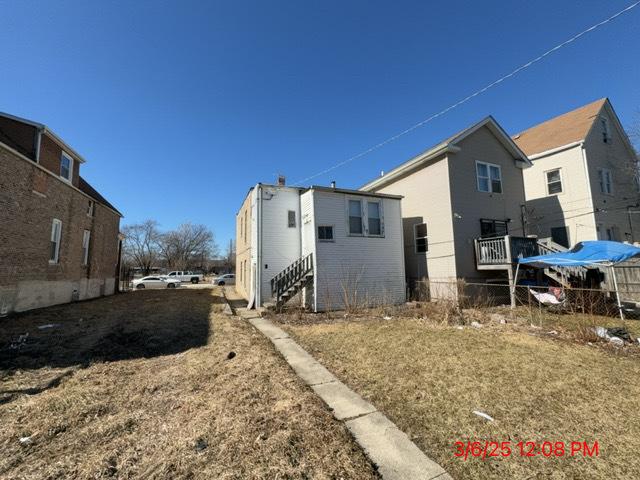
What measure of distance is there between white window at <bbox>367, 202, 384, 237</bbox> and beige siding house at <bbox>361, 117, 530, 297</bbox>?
8.58 feet

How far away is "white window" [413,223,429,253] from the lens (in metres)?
15.3

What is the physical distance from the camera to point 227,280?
41219 mm

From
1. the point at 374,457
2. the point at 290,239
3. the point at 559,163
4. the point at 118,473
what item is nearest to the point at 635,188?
the point at 559,163

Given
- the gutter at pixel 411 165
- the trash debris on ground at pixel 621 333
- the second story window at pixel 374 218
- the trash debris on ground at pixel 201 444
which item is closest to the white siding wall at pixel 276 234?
the second story window at pixel 374 218

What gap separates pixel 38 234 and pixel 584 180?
26.1 m

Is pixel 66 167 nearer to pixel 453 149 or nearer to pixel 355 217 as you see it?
pixel 355 217

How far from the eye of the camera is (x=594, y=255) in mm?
10086

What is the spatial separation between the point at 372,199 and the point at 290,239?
4.42 metres

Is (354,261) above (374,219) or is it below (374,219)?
below

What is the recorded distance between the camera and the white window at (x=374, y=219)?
14352mm

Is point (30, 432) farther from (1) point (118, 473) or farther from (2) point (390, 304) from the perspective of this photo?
(2) point (390, 304)

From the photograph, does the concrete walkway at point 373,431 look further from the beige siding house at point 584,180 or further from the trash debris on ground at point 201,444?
the beige siding house at point 584,180

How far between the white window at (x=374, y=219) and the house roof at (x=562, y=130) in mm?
11535

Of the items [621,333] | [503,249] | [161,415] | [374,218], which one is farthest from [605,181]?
[161,415]
